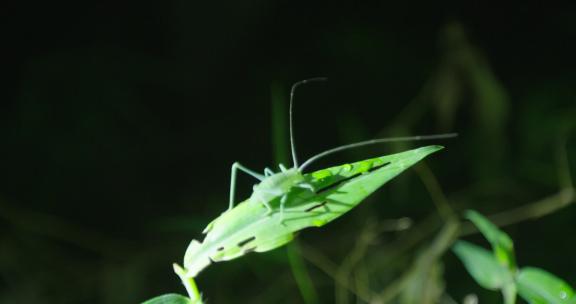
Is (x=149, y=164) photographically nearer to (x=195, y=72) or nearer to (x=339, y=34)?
(x=195, y=72)

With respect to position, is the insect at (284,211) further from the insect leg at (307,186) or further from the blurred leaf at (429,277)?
the blurred leaf at (429,277)

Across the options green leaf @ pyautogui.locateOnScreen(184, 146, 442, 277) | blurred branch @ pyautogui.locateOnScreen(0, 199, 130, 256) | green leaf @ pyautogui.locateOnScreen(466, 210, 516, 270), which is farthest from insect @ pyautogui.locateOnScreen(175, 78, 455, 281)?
blurred branch @ pyautogui.locateOnScreen(0, 199, 130, 256)

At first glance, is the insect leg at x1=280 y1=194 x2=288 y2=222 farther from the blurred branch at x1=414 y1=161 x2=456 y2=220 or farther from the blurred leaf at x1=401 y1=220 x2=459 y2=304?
the blurred branch at x1=414 y1=161 x2=456 y2=220

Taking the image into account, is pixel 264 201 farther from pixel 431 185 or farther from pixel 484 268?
pixel 431 185

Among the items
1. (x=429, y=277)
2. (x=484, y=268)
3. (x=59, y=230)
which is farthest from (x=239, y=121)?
(x=484, y=268)

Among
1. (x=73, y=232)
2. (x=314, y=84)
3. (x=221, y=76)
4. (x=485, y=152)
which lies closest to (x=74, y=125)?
(x=73, y=232)

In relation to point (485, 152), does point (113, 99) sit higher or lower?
higher

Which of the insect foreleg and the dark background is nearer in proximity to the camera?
the insect foreleg
